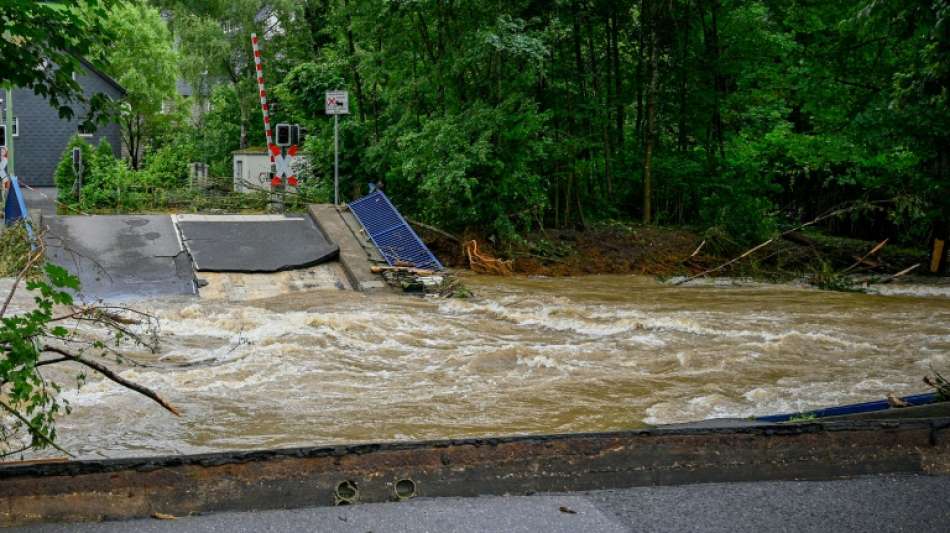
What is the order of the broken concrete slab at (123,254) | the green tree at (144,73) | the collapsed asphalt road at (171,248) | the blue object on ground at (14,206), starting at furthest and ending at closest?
the green tree at (144,73), the blue object on ground at (14,206), the collapsed asphalt road at (171,248), the broken concrete slab at (123,254)

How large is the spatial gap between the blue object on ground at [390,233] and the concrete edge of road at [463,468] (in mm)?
13169

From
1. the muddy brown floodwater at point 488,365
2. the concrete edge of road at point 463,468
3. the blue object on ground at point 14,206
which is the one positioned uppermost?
the blue object on ground at point 14,206

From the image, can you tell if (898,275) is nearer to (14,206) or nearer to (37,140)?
(14,206)

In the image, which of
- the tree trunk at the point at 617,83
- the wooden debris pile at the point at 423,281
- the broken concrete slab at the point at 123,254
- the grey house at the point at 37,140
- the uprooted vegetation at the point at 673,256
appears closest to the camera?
the broken concrete slab at the point at 123,254

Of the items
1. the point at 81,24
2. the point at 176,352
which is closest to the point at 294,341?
the point at 176,352

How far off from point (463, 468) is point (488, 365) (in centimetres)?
614

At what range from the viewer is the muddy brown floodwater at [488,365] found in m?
8.95

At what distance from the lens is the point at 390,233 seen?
20.4 m

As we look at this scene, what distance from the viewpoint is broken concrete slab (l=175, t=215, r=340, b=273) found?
1797cm

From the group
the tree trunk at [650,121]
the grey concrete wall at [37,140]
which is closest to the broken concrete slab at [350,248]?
the tree trunk at [650,121]

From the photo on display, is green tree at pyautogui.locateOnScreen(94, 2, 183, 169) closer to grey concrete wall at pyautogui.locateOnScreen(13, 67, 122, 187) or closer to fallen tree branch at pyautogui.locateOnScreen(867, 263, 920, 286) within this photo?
grey concrete wall at pyautogui.locateOnScreen(13, 67, 122, 187)

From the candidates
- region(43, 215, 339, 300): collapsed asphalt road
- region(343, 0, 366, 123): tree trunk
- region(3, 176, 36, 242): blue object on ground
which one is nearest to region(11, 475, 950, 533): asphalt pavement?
region(43, 215, 339, 300): collapsed asphalt road

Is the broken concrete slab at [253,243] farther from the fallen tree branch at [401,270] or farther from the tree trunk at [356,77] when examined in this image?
the tree trunk at [356,77]

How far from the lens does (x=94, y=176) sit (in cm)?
3000
